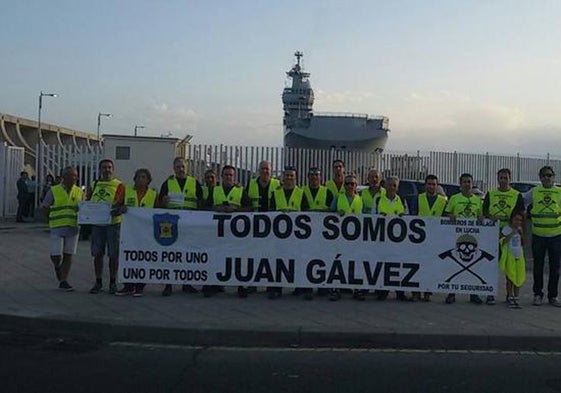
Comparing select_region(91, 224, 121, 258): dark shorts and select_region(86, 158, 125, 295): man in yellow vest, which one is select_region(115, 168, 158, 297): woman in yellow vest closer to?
select_region(86, 158, 125, 295): man in yellow vest

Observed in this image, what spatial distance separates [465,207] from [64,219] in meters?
5.76

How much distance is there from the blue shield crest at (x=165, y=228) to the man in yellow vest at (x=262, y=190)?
1.21 metres

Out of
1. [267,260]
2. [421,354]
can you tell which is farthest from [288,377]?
[267,260]

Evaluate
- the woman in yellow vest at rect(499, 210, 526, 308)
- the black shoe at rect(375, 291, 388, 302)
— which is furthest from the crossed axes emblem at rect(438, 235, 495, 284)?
the black shoe at rect(375, 291, 388, 302)

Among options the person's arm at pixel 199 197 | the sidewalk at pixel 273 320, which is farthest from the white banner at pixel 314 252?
the person's arm at pixel 199 197

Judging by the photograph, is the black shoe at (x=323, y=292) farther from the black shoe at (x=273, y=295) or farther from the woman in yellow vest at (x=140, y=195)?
the woman in yellow vest at (x=140, y=195)

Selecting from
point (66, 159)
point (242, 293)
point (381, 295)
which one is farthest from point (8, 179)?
point (381, 295)

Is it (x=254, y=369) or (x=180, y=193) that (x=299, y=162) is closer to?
(x=180, y=193)

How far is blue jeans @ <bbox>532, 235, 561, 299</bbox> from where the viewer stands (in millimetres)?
10639

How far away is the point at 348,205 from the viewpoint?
1073 centimetres

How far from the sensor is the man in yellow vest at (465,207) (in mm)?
10758

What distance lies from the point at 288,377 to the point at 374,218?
13.6 feet

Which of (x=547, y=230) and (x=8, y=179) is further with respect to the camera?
(x=8, y=179)

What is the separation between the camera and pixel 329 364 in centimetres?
750
